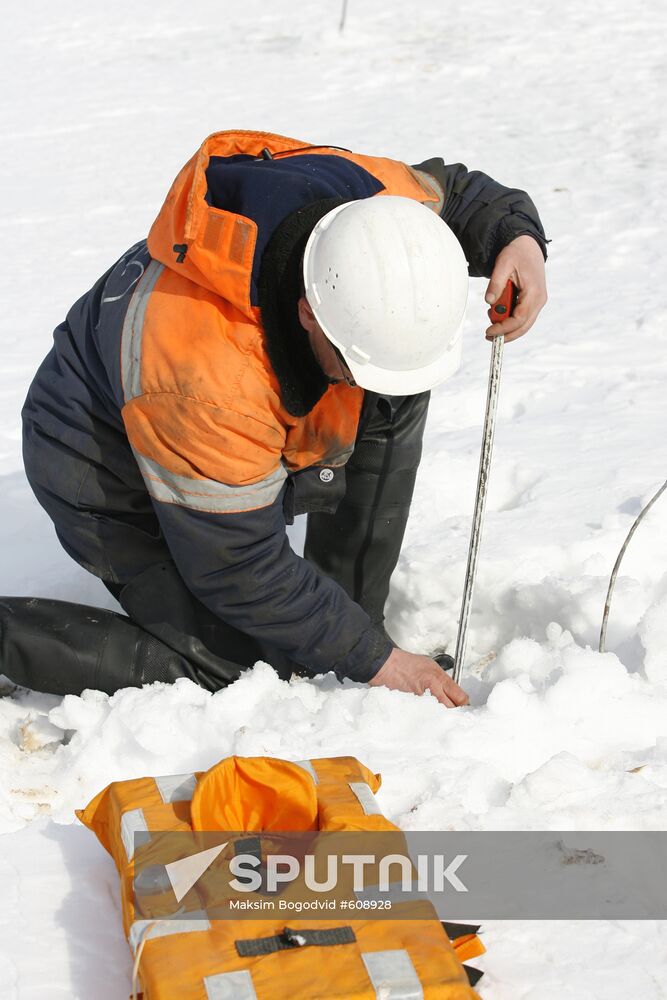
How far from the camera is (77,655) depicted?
2549mm

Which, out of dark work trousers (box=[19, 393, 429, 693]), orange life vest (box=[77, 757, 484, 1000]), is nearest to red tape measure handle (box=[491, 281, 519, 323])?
dark work trousers (box=[19, 393, 429, 693])

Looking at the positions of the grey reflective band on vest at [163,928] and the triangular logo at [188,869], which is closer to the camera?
the grey reflective band on vest at [163,928]

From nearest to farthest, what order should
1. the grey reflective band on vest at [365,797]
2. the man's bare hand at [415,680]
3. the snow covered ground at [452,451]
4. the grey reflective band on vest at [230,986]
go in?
the grey reflective band on vest at [230,986] < the grey reflective band on vest at [365,797] < the snow covered ground at [452,451] < the man's bare hand at [415,680]

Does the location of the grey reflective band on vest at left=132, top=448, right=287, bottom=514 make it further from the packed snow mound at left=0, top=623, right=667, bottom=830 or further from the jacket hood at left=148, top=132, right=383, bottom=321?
the packed snow mound at left=0, top=623, right=667, bottom=830

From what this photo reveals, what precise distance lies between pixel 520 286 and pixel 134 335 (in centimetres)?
90

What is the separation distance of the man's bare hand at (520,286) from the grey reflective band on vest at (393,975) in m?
1.38

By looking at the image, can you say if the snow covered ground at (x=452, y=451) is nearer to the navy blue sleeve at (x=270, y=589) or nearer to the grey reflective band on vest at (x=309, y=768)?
the navy blue sleeve at (x=270, y=589)

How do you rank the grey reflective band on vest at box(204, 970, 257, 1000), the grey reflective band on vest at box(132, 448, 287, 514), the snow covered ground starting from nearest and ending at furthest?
the grey reflective band on vest at box(204, 970, 257, 1000) < the snow covered ground < the grey reflective band on vest at box(132, 448, 287, 514)

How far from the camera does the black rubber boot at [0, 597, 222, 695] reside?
100 inches

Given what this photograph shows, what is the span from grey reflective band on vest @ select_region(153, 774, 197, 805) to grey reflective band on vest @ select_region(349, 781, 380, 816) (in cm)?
28

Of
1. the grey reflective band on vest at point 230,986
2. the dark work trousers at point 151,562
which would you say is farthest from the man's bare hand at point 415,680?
the grey reflective band on vest at point 230,986

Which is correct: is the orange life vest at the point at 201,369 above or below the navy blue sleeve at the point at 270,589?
above

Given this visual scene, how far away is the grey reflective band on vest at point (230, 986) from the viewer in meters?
1.47

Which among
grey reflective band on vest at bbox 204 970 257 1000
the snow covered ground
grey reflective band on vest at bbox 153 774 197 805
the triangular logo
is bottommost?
the snow covered ground
